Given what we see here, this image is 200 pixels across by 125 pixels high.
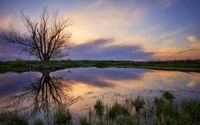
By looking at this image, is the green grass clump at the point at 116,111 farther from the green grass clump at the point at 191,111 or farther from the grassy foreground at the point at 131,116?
the green grass clump at the point at 191,111

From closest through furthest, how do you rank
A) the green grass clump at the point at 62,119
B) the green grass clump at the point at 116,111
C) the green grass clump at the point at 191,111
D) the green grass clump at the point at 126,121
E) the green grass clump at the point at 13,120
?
the green grass clump at the point at 126,121 → the green grass clump at the point at 13,120 → the green grass clump at the point at 62,119 → the green grass clump at the point at 191,111 → the green grass clump at the point at 116,111

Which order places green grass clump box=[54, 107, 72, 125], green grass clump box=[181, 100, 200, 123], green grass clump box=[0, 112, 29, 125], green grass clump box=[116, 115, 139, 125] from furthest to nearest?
green grass clump box=[181, 100, 200, 123], green grass clump box=[54, 107, 72, 125], green grass clump box=[0, 112, 29, 125], green grass clump box=[116, 115, 139, 125]

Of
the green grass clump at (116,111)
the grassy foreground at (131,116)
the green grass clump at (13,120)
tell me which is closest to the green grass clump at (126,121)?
the grassy foreground at (131,116)

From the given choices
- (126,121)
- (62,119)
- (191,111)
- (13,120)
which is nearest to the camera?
(126,121)

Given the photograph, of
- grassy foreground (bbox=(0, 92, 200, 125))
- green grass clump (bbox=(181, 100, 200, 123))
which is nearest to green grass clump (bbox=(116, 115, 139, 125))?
Result: grassy foreground (bbox=(0, 92, 200, 125))

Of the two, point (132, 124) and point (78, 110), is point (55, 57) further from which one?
point (132, 124)

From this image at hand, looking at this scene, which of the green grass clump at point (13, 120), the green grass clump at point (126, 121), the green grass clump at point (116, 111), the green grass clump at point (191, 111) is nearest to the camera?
the green grass clump at point (126, 121)

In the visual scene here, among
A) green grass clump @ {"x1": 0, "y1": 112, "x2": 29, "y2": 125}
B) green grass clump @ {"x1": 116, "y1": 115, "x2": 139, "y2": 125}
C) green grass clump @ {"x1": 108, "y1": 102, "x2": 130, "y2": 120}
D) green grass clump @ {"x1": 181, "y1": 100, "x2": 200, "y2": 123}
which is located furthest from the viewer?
green grass clump @ {"x1": 108, "y1": 102, "x2": 130, "y2": 120}

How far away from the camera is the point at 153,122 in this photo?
7793 millimetres

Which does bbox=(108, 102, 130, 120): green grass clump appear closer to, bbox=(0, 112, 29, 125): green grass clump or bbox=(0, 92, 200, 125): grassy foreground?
bbox=(0, 92, 200, 125): grassy foreground

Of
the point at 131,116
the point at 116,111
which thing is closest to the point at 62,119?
the point at 116,111

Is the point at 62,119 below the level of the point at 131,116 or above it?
below

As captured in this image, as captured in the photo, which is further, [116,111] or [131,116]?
[116,111]

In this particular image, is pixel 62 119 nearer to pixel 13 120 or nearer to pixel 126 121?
pixel 13 120
